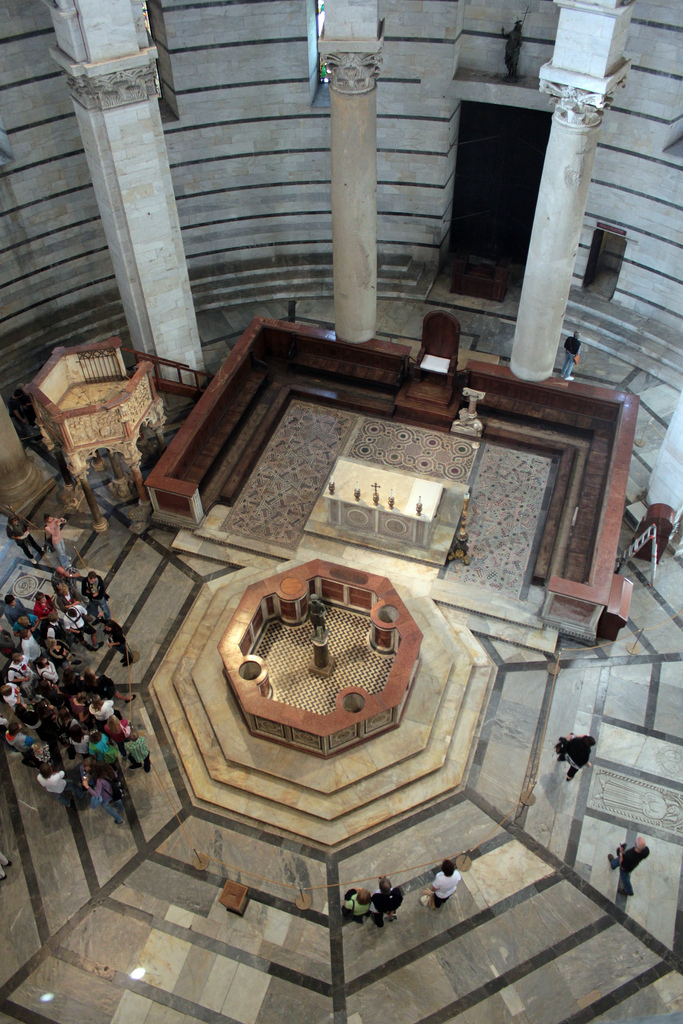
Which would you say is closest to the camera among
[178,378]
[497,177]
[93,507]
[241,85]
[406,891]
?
[406,891]

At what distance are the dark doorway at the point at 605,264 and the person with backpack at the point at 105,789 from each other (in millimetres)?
12906

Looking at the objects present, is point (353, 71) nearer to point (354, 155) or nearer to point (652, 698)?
point (354, 155)

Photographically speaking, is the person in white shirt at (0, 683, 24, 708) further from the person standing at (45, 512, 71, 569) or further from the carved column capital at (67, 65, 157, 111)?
the carved column capital at (67, 65, 157, 111)

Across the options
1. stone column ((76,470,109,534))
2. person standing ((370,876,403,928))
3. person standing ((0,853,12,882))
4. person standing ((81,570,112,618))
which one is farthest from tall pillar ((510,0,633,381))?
person standing ((0,853,12,882))

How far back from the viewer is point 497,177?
57.5 feet

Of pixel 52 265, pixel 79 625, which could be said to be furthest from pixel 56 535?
pixel 52 265

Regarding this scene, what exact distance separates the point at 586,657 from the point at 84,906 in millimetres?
7361

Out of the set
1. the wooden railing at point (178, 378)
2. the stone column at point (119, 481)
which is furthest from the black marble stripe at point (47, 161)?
the stone column at point (119, 481)

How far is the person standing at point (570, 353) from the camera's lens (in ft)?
51.0

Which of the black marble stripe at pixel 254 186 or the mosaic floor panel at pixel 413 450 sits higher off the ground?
the black marble stripe at pixel 254 186

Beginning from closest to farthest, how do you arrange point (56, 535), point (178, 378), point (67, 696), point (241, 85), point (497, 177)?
1. point (67, 696)
2. point (56, 535)
3. point (178, 378)
4. point (241, 85)
5. point (497, 177)

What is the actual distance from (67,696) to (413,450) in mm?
7101

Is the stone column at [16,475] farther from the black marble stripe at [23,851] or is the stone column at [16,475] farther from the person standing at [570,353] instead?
the person standing at [570,353]

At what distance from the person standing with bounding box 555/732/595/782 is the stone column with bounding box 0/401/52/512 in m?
9.22
